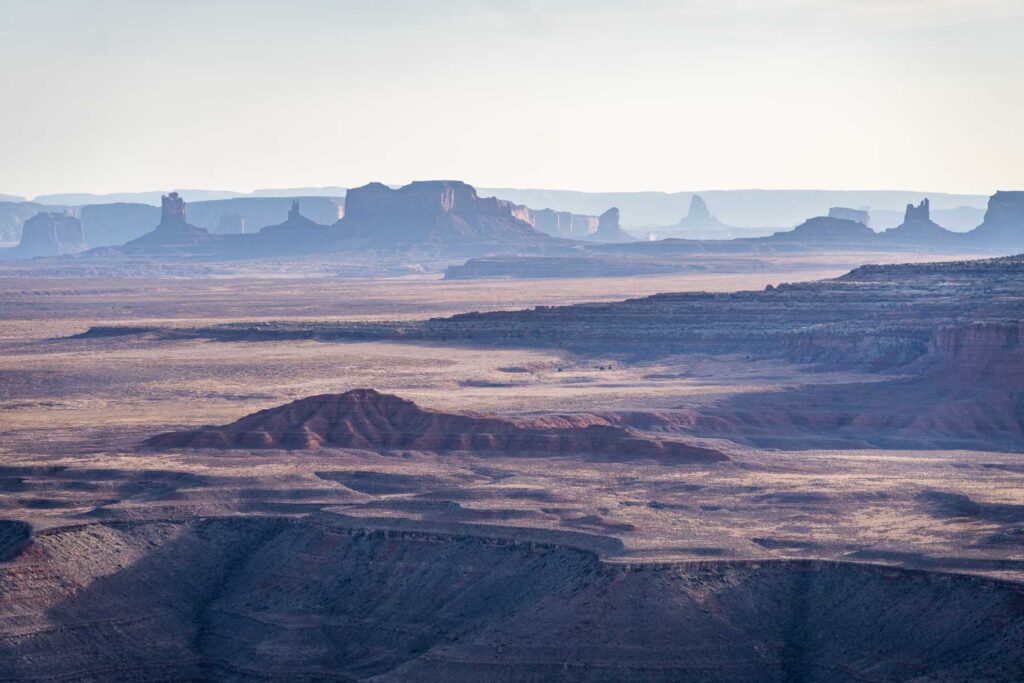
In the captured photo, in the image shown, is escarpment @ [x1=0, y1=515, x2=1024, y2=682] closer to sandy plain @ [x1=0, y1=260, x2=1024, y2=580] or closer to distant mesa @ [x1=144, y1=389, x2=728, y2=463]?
sandy plain @ [x1=0, y1=260, x2=1024, y2=580]

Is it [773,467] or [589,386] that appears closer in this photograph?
[773,467]

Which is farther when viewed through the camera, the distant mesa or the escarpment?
the distant mesa

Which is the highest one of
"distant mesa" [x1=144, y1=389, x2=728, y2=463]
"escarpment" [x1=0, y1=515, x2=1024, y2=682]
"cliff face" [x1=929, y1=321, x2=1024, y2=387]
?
"cliff face" [x1=929, y1=321, x2=1024, y2=387]

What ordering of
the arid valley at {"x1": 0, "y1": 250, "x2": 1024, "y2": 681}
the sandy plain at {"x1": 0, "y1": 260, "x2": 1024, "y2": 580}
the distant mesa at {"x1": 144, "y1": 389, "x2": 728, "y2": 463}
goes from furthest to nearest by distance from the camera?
the distant mesa at {"x1": 144, "y1": 389, "x2": 728, "y2": 463}, the sandy plain at {"x1": 0, "y1": 260, "x2": 1024, "y2": 580}, the arid valley at {"x1": 0, "y1": 250, "x2": 1024, "y2": 681}

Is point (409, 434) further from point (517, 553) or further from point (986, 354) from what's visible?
point (986, 354)

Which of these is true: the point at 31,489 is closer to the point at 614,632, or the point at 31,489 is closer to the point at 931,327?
the point at 614,632

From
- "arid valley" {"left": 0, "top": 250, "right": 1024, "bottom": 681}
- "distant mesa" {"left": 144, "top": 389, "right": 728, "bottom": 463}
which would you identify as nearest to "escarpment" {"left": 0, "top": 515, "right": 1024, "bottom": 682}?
"arid valley" {"left": 0, "top": 250, "right": 1024, "bottom": 681}

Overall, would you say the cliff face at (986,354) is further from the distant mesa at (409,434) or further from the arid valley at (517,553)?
the distant mesa at (409,434)

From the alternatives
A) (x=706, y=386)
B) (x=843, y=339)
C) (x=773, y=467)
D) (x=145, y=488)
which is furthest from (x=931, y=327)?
(x=145, y=488)
